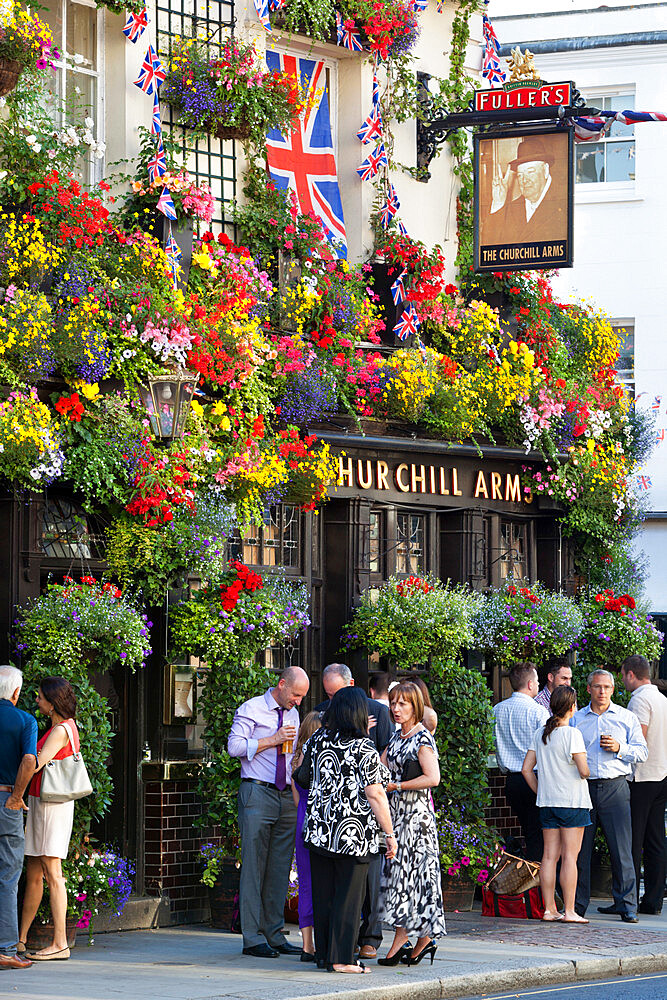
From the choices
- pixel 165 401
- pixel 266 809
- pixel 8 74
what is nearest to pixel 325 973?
pixel 266 809

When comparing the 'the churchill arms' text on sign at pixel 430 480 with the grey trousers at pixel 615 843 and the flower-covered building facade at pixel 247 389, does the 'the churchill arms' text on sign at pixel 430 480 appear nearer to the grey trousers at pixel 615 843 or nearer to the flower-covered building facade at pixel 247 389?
the flower-covered building facade at pixel 247 389

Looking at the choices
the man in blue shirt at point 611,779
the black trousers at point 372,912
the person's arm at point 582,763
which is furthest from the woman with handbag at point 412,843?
the man in blue shirt at point 611,779

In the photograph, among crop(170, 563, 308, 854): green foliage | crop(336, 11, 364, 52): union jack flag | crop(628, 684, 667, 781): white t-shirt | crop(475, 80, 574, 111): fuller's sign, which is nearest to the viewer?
crop(170, 563, 308, 854): green foliage

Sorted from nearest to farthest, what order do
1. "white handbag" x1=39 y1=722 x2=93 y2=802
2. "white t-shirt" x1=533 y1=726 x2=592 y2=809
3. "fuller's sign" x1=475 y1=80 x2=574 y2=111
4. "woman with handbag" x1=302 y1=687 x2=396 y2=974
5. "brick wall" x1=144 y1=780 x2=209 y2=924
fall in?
"woman with handbag" x1=302 y1=687 x2=396 y2=974 → "white handbag" x1=39 y1=722 x2=93 y2=802 → "brick wall" x1=144 y1=780 x2=209 y2=924 → "white t-shirt" x1=533 y1=726 x2=592 y2=809 → "fuller's sign" x1=475 y1=80 x2=574 y2=111

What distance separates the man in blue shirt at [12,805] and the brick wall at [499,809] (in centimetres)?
617

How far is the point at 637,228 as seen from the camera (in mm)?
26375

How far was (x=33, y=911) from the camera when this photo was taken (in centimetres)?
1145

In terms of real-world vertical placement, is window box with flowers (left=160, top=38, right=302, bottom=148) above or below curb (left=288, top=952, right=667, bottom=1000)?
above

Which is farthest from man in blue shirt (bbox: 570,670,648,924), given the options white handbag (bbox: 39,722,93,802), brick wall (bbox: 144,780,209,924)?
white handbag (bbox: 39,722,93,802)

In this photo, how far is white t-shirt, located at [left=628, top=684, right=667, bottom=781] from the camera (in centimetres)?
1460

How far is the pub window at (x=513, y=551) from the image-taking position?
17516mm

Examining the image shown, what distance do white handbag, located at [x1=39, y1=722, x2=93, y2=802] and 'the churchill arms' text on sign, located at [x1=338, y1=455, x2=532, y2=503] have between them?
4535 millimetres

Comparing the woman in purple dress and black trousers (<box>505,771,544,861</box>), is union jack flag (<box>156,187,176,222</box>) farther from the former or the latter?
black trousers (<box>505,771,544,861</box>)

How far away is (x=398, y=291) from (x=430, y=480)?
6.00 feet
